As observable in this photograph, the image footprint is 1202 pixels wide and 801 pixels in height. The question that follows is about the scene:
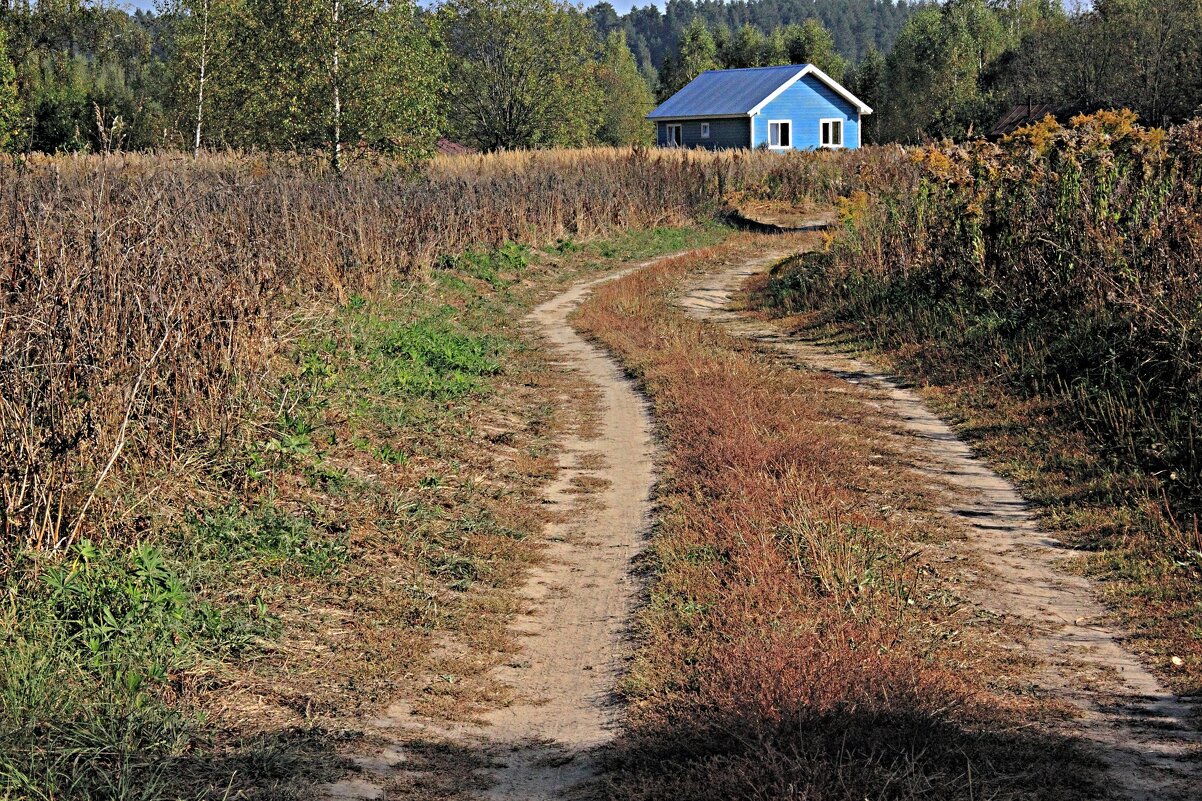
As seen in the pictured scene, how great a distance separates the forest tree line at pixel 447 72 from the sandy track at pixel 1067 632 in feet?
20.6

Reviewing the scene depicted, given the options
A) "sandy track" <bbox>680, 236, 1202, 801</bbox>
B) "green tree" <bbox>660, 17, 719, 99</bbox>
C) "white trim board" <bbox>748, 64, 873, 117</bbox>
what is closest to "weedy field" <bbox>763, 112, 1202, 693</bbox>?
"sandy track" <bbox>680, 236, 1202, 801</bbox>

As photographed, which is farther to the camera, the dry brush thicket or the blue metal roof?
the blue metal roof

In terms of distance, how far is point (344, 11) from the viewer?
20.9 m

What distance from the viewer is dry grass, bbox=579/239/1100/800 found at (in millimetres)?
3961

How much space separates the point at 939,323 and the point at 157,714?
945 centimetres

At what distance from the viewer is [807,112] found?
55750 mm

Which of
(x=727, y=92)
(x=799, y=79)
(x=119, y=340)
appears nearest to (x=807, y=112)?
(x=799, y=79)

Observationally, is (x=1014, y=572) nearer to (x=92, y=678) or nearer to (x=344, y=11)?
(x=92, y=678)

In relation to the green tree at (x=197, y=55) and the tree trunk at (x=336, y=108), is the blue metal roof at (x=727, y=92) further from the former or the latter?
the tree trunk at (x=336, y=108)

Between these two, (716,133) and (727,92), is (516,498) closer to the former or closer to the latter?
(716,133)

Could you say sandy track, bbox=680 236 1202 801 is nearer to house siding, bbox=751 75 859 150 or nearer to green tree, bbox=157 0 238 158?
green tree, bbox=157 0 238 158

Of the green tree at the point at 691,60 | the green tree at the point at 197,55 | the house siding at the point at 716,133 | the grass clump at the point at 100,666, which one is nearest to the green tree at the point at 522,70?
the house siding at the point at 716,133

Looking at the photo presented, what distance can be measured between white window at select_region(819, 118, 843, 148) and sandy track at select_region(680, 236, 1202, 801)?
161 feet

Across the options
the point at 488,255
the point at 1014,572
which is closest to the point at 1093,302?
the point at 1014,572
